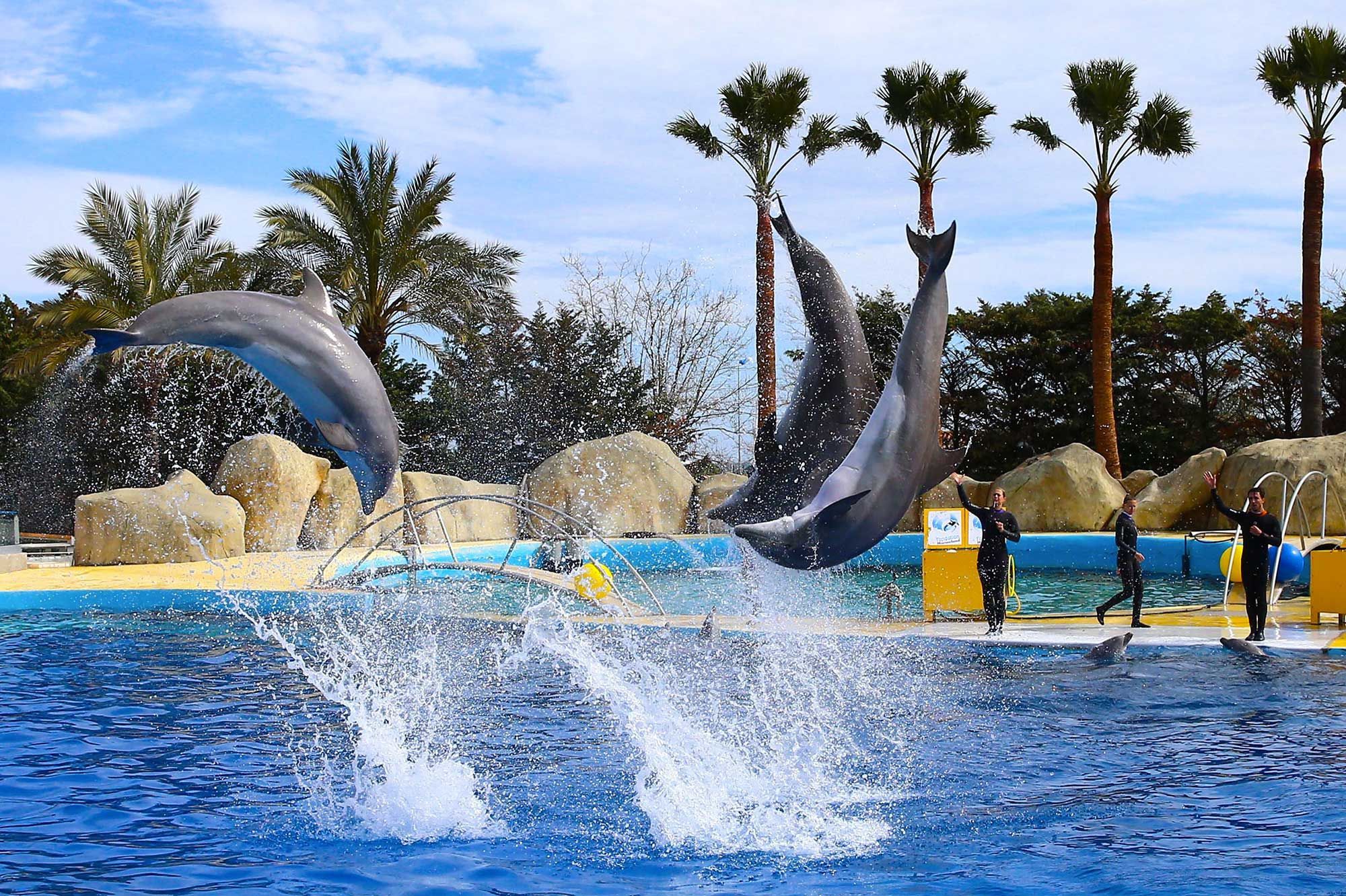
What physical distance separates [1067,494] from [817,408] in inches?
604

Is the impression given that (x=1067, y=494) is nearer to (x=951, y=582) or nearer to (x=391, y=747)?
(x=951, y=582)

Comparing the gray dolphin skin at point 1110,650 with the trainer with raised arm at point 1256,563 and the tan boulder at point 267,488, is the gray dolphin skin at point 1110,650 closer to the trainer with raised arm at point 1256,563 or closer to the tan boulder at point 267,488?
the trainer with raised arm at point 1256,563

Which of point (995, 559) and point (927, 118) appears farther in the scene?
point (927, 118)

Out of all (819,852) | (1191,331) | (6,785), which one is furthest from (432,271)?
(819,852)

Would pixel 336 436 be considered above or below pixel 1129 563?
above

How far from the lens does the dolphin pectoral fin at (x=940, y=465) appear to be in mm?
5180

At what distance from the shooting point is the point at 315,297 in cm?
698

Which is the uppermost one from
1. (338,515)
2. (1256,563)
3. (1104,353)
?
(1104,353)

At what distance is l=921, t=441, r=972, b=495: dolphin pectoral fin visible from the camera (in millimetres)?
5180

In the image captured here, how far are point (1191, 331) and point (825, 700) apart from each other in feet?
63.7

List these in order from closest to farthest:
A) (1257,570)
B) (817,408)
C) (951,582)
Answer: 1. (817,408)
2. (1257,570)
3. (951,582)

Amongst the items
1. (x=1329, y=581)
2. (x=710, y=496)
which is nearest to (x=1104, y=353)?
(x=710, y=496)

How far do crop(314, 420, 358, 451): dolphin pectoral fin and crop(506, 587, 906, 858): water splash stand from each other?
1.43m

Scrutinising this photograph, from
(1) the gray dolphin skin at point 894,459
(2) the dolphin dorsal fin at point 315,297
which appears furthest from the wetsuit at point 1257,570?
(2) the dolphin dorsal fin at point 315,297
